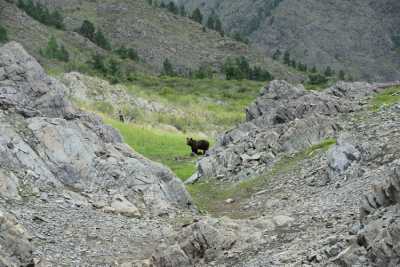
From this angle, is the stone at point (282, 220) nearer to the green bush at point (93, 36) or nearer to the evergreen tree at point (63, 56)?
the evergreen tree at point (63, 56)

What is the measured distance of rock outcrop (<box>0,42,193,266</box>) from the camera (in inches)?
923

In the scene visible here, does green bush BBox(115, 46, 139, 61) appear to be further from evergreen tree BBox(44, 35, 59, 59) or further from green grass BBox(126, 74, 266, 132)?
green grass BBox(126, 74, 266, 132)

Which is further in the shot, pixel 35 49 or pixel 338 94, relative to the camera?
pixel 35 49

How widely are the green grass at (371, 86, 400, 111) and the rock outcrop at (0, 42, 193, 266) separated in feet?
55.2

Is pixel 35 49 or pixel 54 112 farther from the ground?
pixel 54 112

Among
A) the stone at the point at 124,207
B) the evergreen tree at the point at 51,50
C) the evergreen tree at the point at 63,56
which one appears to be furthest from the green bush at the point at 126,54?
the stone at the point at 124,207

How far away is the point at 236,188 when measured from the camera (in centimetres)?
3397

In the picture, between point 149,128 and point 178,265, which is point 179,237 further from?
point 149,128

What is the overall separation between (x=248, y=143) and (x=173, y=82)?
90.9 m

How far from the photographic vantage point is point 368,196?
61.4 ft

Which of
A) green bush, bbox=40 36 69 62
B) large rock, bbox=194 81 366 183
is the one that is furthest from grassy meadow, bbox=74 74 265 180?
green bush, bbox=40 36 69 62

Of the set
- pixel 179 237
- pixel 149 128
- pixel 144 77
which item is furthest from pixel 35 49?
pixel 179 237

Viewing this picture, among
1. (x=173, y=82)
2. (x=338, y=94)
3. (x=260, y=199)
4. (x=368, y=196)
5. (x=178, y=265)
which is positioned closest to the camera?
(x=368, y=196)

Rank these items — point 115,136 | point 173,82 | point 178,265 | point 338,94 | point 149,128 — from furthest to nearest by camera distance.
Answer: point 173,82, point 149,128, point 338,94, point 115,136, point 178,265
